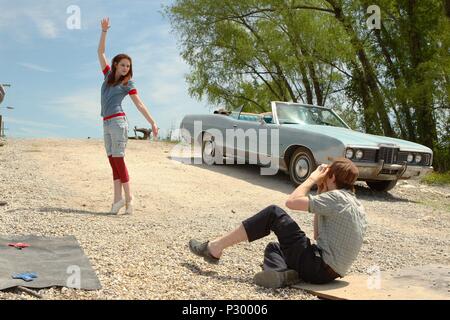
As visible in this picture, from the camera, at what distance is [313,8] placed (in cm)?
2247

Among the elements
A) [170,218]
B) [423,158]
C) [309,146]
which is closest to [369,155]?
[309,146]

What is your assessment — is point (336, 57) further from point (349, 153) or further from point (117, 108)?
point (117, 108)

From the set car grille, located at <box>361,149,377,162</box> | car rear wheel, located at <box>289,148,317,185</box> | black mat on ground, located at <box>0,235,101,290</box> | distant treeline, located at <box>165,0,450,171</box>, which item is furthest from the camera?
distant treeline, located at <box>165,0,450,171</box>

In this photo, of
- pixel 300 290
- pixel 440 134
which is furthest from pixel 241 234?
pixel 440 134

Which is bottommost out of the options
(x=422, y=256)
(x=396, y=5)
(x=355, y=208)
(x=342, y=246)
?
(x=422, y=256)

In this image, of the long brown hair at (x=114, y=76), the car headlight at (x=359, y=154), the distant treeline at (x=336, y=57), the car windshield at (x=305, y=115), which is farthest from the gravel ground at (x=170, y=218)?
the distant treeline at (x=336, y=57)

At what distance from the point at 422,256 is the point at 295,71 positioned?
20.7 m

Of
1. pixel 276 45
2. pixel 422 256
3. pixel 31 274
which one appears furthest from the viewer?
pixel 276 45

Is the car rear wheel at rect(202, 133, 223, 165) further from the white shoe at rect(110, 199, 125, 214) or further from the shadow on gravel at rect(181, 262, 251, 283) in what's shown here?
the shadow on gravel at rect(181, 262, 251, 283)

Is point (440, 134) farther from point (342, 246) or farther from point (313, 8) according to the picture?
point (342, 246)

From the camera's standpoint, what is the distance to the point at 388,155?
10109 mm

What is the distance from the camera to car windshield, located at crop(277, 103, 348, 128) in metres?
11.4

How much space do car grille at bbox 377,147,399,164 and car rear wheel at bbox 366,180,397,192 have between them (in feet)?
4.00

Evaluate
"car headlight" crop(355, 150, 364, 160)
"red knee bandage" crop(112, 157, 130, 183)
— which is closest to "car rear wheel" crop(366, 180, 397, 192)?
"car headlight" crop(355, 150, 364, 160)
